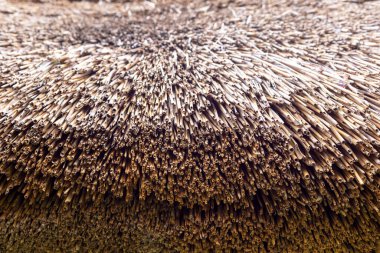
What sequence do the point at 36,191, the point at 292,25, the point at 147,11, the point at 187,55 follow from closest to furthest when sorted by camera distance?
the point at 36,191 → the point at 187,55 → the point at 292,25 → the point at 147,11

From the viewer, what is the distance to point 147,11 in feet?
5.65

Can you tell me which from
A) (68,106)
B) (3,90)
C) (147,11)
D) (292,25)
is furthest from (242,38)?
(3,90)

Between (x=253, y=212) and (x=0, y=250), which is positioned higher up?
(x=253, y=212)

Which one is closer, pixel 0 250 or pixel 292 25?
pixel 0 250

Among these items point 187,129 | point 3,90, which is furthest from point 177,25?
point 3,90

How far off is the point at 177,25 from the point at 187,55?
341 mm

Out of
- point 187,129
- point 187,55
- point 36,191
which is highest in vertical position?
point 187,55

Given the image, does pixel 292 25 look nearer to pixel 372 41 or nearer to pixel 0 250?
pixel 372 41

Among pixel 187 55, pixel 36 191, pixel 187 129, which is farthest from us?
pixel 187 55

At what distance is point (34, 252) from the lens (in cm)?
127

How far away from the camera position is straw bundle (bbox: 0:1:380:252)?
1043 millimetres

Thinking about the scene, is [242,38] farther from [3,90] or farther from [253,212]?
[3,90]

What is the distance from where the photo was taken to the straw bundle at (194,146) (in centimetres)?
104

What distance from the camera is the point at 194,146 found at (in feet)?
3.42
